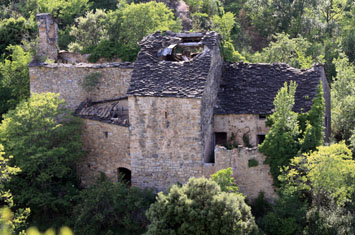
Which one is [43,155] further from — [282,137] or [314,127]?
[314,127]

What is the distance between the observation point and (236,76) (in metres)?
32.0

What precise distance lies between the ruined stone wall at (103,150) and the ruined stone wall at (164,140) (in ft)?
5.09

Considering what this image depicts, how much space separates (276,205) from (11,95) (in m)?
18.6

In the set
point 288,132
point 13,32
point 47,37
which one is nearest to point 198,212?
point 288,132

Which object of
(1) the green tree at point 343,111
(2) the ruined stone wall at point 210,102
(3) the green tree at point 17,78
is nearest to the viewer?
(2) the ruined stone wall at point 210,102

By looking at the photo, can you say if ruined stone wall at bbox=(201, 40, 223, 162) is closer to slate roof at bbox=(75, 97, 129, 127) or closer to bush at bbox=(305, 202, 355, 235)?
slate roof at bbox=(75, 97, 129, 127)

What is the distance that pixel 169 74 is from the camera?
2872 centimetres

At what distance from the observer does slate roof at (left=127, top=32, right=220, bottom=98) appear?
91.4ft

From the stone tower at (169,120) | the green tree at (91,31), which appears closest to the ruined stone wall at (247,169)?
the stone tower at (169,120)

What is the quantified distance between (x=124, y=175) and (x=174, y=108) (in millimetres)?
4761

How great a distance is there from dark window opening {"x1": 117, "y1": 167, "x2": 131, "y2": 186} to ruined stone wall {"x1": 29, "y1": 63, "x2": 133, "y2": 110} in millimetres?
4223

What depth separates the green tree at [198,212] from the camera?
A: 22.9m

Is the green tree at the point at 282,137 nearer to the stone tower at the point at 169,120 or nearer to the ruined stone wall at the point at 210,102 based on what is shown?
the ruined stone wall at the point at 210,102

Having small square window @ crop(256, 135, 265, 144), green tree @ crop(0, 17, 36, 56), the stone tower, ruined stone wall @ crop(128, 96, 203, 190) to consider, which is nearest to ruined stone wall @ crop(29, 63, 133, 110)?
the stone tower
